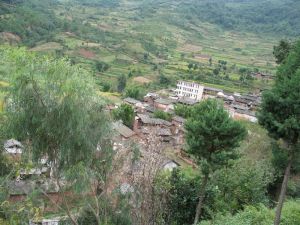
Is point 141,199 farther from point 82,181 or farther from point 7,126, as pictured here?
point 7,126

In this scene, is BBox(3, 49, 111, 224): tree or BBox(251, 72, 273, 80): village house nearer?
BBox(3, 49, 111, 224): tree

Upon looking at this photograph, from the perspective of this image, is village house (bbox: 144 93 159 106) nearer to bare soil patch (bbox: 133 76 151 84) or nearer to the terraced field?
the terraced field

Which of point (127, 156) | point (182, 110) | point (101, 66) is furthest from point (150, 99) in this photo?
point (127, 156)

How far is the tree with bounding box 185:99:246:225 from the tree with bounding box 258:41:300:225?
2.94 metres

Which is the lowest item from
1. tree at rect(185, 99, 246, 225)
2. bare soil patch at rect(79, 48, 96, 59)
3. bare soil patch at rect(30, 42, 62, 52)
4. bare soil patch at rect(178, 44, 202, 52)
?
bare soil patch at rect(79, 48, 96, 59)

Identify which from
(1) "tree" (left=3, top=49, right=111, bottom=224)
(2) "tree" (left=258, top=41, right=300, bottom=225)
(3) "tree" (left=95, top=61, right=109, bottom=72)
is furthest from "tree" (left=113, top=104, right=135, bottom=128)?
(3) "tree" (left=95, top=61, right=109, bottom=72)

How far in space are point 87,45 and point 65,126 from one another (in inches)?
2558

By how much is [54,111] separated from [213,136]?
229 inches

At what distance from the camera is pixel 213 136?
12.4 metres

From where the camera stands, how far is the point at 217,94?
5222 cm

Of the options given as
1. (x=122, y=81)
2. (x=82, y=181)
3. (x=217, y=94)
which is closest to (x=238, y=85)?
(x=217, y=94)

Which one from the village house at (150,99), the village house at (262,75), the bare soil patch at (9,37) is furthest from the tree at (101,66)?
the village house at (262,75)

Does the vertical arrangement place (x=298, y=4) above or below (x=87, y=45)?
above

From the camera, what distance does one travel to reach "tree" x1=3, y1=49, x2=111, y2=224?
8148mm
